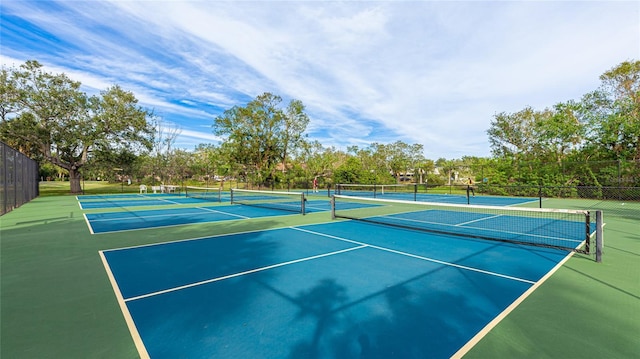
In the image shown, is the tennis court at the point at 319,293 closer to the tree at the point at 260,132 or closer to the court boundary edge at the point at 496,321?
the court boundary edge at the point at 496,321

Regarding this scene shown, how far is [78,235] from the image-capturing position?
805 cm

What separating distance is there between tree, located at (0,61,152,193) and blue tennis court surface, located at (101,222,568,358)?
93.5 ft

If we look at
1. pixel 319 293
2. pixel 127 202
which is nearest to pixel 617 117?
pixel 319 293

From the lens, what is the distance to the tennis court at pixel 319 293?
9.01ft

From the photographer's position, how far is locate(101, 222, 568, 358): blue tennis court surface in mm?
2742

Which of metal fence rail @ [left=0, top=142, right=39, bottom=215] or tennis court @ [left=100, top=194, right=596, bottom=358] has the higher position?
metal fence rail @ [left=0, top=142, right=39, bottom=215]

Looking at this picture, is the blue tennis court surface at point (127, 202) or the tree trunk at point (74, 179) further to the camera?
the tree trunk at point (74, 179)

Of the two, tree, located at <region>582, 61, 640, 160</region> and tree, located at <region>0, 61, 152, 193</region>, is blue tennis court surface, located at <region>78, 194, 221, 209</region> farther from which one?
tree, located at <region>582, 61, 640, 160</region>

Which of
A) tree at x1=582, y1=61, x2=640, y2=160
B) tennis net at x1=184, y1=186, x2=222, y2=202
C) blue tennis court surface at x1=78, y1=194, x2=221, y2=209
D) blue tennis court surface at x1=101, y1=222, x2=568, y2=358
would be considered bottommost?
blue tennis court surface at x1=78, y1=194, x2=221, y2=209

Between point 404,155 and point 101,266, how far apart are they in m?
57.1

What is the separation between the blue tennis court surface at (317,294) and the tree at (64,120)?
2849 cm

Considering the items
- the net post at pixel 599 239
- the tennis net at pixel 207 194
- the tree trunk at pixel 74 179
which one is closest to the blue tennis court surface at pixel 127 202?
the tennis net at pixel 207 194

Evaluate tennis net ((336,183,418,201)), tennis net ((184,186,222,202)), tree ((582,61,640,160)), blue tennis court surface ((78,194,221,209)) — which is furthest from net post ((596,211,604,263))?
tree ((582,61,640,160))

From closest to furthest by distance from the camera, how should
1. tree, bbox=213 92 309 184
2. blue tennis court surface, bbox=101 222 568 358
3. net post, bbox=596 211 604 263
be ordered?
1. blue tennis court surface, bbox=101 222 568 358
2. net post, bbox=596 211 604 263
3. tree, bbox=213 92 309 184
